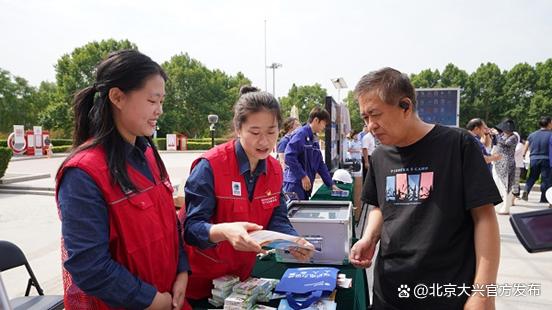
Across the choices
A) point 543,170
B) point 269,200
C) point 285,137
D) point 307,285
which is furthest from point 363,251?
point 543,170

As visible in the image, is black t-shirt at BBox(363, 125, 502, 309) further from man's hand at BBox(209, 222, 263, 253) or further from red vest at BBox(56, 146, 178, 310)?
red vest at BBox(56, 146, 178, 310)

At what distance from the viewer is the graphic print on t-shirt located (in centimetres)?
132

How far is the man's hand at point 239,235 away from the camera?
1.20 metres

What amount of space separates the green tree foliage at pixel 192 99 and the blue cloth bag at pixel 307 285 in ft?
121

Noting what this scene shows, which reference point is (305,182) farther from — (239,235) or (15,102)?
(15,102)

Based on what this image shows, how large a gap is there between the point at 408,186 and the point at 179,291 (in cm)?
87

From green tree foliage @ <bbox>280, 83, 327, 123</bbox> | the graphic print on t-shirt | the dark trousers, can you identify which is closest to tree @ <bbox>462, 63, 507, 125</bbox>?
green tree foliage @ <bbox>280, 83, 327, 123</bbox>

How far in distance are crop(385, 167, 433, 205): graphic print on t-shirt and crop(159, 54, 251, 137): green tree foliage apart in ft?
122

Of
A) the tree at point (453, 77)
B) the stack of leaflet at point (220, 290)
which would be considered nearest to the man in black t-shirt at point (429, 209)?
the stack of leaflet at point (220, 290)

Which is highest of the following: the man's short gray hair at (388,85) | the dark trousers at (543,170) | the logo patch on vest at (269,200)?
the man's short gray hair at (388,85)

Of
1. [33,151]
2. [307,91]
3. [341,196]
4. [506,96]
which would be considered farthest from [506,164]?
[307,91]

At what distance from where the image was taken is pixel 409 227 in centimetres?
134

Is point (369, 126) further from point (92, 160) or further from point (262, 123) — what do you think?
point (92, 160)

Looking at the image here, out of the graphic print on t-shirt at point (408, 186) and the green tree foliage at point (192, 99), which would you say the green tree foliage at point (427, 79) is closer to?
the green tree foliage at point (192, 99)
